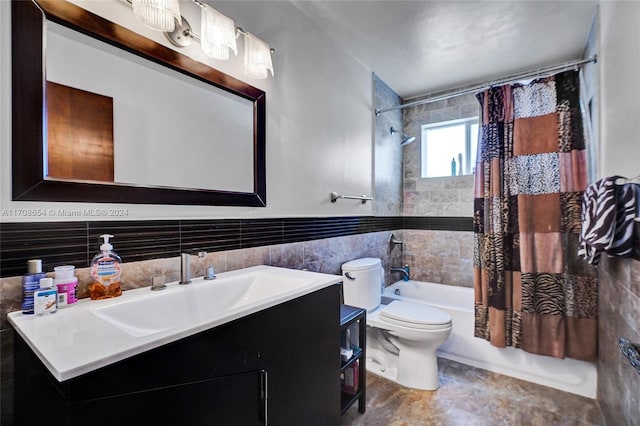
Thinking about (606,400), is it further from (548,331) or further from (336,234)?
(336,234)

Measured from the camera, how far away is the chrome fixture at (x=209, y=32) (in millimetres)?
1052

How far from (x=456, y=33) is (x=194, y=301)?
2312 millimetres

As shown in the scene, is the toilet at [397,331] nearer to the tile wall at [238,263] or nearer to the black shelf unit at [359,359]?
the tile wall at [238,263]

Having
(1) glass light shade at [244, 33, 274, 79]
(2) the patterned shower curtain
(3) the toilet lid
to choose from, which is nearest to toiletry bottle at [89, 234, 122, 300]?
(1) glass light shade at [244, 33, 274, 79]

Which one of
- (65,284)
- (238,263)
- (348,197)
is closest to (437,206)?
(348,197)

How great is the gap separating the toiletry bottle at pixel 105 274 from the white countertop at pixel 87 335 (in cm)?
3

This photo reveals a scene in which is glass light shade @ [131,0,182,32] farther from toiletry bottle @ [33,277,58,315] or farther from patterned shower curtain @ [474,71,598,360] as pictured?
patterned shower curtain @ [474,71,598,360]

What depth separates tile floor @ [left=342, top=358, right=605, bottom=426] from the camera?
1.68 metres

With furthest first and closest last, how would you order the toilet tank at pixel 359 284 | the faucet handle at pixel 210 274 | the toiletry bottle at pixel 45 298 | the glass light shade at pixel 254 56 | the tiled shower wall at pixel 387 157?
the tiled shower wall at pixel 387 157 < the toilet tank at pixel 359 284 < the glass light shade at pixel 254 56 < the faucet handle at pixel 210 274 < the toiletry bottle at pixel 45 298

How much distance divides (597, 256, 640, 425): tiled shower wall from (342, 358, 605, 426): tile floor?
18cm

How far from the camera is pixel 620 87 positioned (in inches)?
56.4

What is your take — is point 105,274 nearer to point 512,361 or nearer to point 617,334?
point 617,334

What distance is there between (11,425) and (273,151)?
1384 mm

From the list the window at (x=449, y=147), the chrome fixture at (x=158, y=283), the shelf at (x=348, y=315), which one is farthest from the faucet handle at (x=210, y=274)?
the window at (x=449, y=147)
